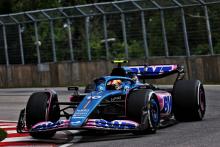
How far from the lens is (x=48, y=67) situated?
2838cm

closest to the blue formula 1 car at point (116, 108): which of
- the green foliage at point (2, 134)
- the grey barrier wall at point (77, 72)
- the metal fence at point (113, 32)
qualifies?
the green foliage at point (2, 134)

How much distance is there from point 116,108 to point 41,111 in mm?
1236

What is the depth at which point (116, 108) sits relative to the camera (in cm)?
1022

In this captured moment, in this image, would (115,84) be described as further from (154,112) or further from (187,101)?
(187,101)

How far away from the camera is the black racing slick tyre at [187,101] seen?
456 inches

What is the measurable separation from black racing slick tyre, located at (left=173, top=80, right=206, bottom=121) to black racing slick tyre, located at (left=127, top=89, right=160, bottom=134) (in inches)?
67.7

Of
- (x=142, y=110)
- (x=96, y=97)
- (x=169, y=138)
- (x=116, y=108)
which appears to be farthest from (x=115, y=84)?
(x=169, y=138)

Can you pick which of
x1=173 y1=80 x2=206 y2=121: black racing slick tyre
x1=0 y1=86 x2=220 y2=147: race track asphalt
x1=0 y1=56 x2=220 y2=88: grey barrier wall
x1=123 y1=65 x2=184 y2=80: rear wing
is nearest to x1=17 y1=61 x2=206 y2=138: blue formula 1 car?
x1=173 y1=80 x2=206 y2=121: black racing slick tyre

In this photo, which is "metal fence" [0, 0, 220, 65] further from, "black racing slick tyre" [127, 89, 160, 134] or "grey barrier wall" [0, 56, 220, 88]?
"black racing slick tyre" [127, 89, 160, 134]

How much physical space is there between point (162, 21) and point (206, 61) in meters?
2.94

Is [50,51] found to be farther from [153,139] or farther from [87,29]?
[153,139]

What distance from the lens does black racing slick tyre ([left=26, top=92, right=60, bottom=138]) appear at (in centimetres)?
1016

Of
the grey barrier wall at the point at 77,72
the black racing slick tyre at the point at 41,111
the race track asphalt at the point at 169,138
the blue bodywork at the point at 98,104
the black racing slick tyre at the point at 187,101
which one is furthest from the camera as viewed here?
the grey barrier wall at the point at 77,72

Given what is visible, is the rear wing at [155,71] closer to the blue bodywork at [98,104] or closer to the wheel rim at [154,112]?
the blue bodywork at [98,104]
